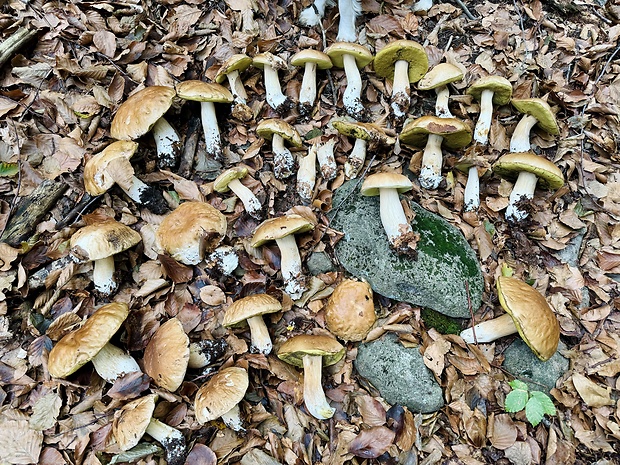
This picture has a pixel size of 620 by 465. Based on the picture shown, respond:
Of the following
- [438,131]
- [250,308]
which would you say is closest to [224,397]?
[250,308]

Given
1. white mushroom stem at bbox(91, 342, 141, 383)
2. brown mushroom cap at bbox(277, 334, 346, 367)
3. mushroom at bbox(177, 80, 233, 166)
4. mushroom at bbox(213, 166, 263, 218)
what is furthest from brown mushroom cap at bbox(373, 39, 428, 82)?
white mushroom stem at bbox(91, 342, 141, 383)

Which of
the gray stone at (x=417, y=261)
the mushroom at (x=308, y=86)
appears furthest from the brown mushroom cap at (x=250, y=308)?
the mushroom at (x=308, y=86)

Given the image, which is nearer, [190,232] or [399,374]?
[399,374]

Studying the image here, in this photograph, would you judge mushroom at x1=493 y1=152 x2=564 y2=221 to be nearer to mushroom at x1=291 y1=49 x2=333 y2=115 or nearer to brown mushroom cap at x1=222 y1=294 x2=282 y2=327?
mushroom at x1=291 y1=49 x2=333 y2=115

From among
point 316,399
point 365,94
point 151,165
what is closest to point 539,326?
point 316,399

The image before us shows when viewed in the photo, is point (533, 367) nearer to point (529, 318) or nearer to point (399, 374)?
point (529, 318)

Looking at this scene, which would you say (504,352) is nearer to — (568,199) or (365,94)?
(568,199)

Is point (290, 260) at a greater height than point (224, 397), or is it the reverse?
point (290, 260)
